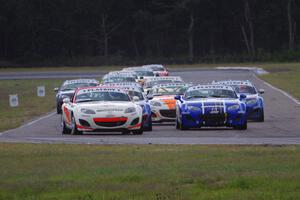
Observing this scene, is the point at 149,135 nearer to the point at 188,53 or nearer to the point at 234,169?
the point at 234,169

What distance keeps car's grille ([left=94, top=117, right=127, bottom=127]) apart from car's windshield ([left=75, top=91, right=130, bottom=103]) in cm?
136

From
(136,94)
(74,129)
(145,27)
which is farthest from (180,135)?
(145,27)

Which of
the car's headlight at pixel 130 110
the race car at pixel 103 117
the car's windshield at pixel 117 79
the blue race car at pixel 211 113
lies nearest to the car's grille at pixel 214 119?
the blue race car at pixel 211 113

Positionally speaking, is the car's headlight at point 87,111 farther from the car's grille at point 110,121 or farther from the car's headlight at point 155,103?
the car's headlight at point 155,103

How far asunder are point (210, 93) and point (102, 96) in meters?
3.23

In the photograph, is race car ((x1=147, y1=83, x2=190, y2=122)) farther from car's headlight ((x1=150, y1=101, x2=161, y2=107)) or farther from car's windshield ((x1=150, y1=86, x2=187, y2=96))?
car's windshield ((x1=150, y1=86, x2=187, y2=96))

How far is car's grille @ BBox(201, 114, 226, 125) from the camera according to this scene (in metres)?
23.7

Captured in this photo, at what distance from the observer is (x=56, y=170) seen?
42.6 feet

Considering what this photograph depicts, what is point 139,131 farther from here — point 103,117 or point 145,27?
point 145,27

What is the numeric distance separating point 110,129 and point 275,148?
6.81 m

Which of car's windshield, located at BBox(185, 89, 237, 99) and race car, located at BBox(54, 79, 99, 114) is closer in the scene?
car's windshield, located at BBox(185, 89, 237, 99)

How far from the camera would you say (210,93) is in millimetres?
25281

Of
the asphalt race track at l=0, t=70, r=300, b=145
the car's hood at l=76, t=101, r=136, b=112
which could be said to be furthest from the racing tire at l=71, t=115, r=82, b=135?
the car's hood at l=76, t=101, r=136, b=112

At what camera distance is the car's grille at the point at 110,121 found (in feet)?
72.5
